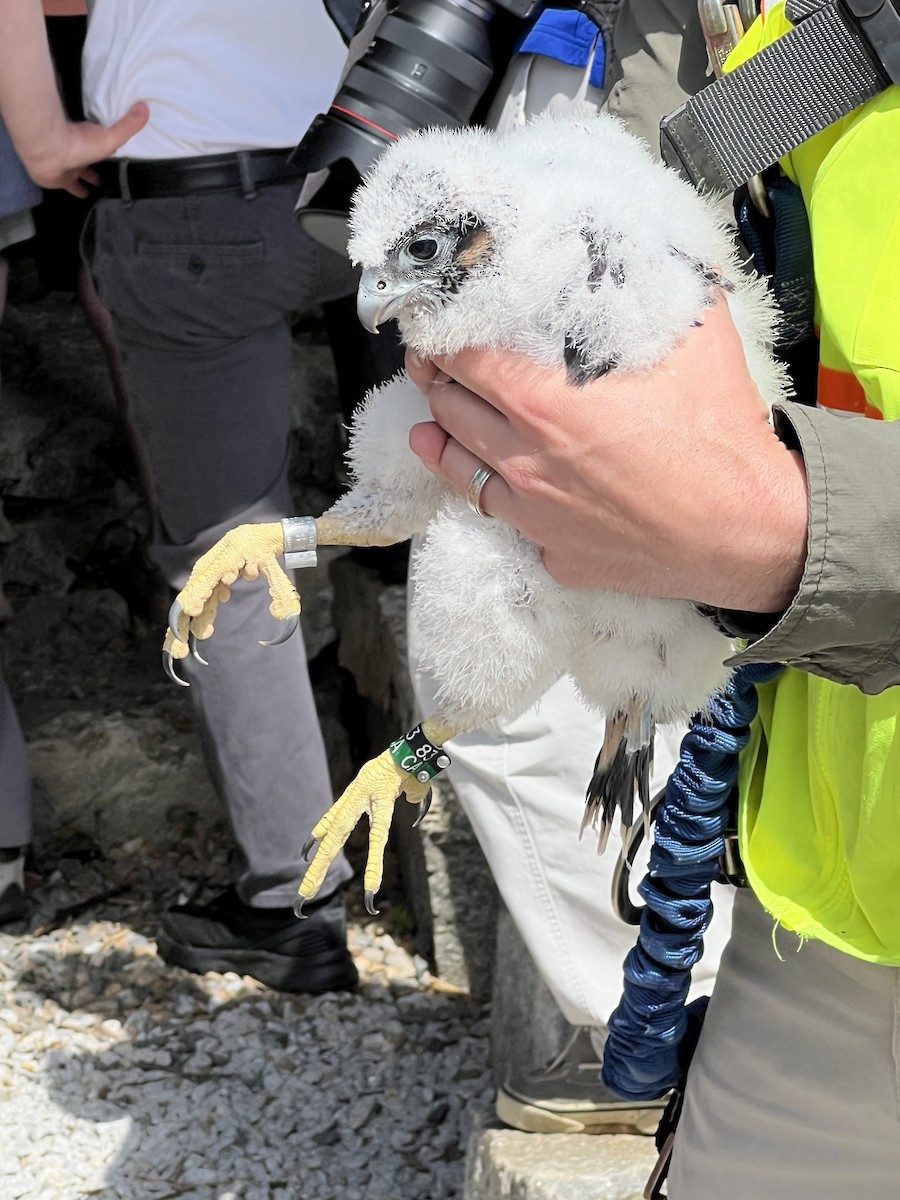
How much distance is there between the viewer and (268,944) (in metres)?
2.70

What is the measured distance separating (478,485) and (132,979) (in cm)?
209

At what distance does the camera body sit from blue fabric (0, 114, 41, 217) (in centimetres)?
113

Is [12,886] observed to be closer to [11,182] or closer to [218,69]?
[11,182]

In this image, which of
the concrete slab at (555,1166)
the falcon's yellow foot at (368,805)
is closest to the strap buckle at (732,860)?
the falcon's yellow foot at (368,805)

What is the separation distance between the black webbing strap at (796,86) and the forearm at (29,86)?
5.54 ft

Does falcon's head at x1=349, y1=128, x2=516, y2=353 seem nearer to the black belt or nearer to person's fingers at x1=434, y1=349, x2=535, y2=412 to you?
person's fingers at x1=434, y1=349, x2=535, y2=412

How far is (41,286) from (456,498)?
269 cm

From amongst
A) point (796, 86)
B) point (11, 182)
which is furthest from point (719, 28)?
point (11, 182)

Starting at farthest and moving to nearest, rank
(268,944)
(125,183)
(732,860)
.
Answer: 1. (268,944)
2. (125,183)
3. (732,860)

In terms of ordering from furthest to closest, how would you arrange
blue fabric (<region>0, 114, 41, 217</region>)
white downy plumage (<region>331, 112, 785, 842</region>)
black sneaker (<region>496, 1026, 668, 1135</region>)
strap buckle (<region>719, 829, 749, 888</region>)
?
blue fabric (<region>0, 114, 41, 217</region>), black sneaker (<region>496, 1026, 668, 1135</region>), strap buckle (<region>719, 829, 749, 888</region>), white downy plumage (<region>331, 112, 785, 842</region>)

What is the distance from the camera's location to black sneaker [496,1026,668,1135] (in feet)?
6.51

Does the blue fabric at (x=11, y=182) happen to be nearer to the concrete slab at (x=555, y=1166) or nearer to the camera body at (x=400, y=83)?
the camera body at (x=400, y=83)

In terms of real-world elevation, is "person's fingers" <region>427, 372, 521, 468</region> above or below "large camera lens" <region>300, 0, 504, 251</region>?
below

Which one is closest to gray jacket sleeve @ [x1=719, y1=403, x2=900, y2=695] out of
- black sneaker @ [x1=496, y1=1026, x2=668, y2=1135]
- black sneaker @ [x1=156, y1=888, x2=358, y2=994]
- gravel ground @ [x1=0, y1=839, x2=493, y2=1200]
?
black sneaker @ [x1=496, y1=1026, x2=668, y2=1135]
